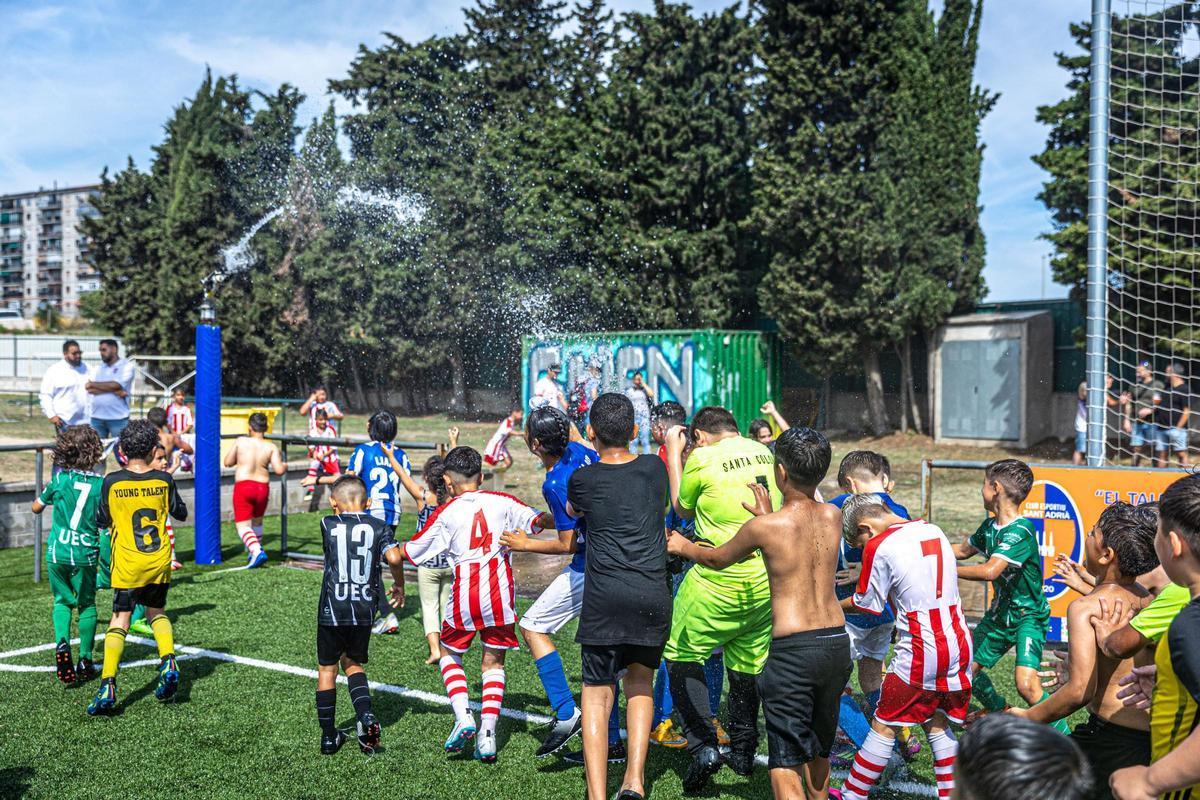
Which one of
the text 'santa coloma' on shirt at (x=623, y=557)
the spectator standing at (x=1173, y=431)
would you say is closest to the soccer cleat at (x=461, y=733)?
the text 'santa coloma' on shirt at (x=623, y=557)

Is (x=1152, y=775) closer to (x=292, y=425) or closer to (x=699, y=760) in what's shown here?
(x=699, y=760)

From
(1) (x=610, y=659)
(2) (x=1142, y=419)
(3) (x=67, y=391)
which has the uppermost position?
(3) (x=67, y=391)

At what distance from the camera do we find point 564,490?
18.2 ft

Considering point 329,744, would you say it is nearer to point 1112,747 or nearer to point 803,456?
point 803,456

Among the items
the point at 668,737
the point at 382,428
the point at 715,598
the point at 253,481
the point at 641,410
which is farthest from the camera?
the point at 641,410

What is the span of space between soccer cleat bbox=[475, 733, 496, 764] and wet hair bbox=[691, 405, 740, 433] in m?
2.06

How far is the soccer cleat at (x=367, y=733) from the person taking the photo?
5.55 meters

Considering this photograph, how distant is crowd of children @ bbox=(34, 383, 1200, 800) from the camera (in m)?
4.14

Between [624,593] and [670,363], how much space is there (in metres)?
21.8

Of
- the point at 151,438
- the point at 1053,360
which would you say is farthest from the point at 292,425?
the point at 151,438

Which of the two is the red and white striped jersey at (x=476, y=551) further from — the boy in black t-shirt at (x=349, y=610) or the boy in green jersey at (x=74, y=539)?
the boy in green jersey at (x=74, y=539)

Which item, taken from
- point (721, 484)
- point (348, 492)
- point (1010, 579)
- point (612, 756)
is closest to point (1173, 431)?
point (1010, 579)

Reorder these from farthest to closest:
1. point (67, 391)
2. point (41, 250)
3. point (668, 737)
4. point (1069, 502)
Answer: point (41, 250)
point (67, 391)
point (1069, 502)
point (668, 737)

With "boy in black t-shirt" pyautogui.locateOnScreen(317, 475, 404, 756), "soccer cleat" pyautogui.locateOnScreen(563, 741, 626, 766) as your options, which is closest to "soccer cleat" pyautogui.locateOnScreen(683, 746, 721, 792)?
"soccer cleat" pyautogui.locateOnScreen(563, 741, 626, 766)
